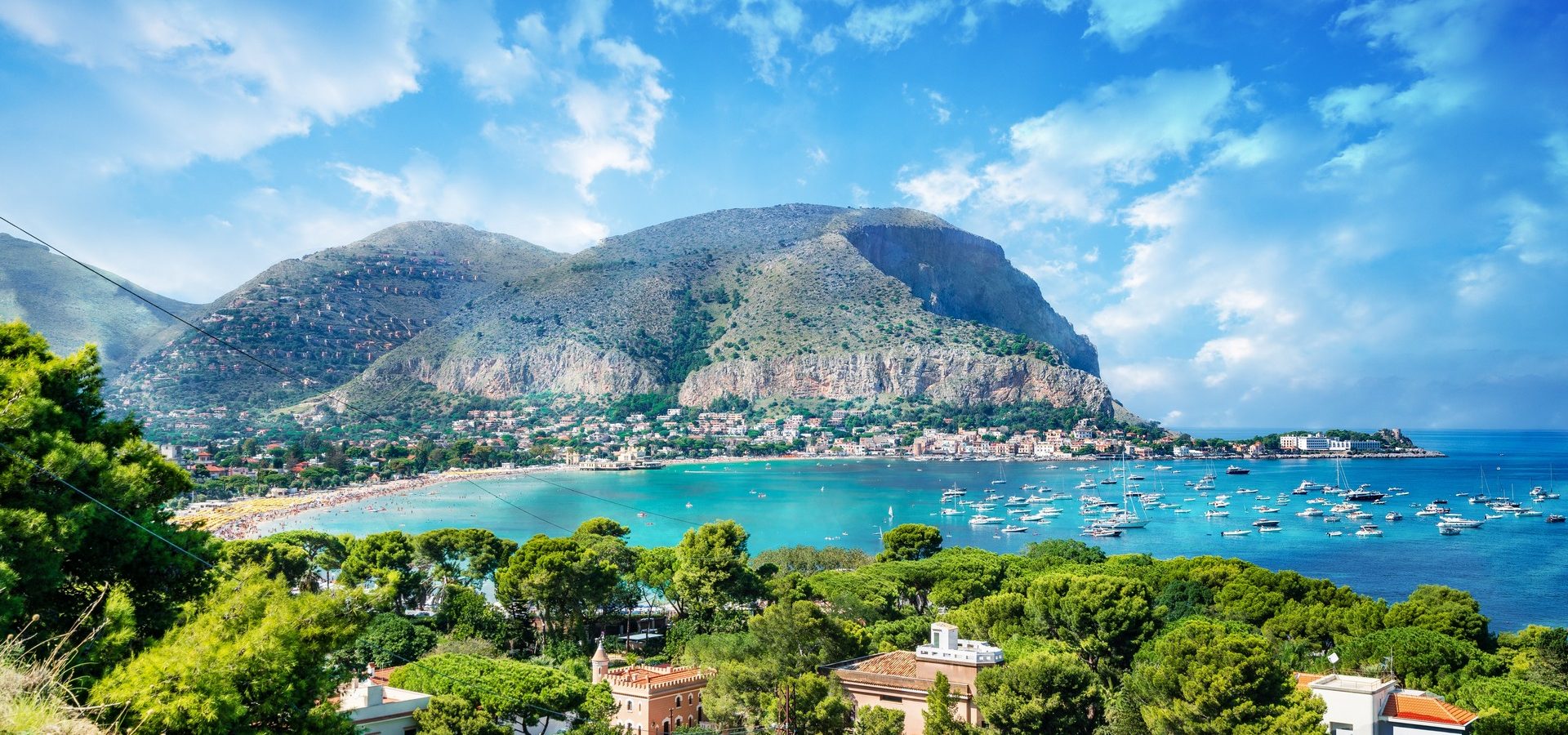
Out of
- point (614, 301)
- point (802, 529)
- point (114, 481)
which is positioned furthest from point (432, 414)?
point (114, 481)

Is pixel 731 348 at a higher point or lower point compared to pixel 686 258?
lower

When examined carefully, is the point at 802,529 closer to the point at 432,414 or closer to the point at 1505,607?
the point at 1505,607

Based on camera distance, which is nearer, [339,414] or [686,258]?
[339,414]

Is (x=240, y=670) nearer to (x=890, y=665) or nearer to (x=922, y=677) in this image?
(x=922, y=677)

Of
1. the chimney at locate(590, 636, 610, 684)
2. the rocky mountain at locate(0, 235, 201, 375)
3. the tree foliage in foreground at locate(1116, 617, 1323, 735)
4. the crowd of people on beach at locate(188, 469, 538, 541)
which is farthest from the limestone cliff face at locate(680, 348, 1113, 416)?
the tree foliage in foreground at locate(1116, 617, 1323, 735)

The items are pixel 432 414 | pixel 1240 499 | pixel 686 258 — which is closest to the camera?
pixel 1240 499

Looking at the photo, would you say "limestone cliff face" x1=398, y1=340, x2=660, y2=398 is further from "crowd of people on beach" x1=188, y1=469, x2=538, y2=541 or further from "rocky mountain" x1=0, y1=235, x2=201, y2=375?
"crowd of people on beach" x1=188, y1=469, x2=538, y2=541
